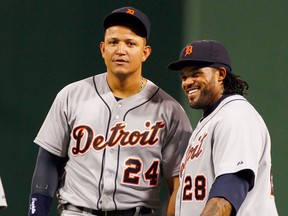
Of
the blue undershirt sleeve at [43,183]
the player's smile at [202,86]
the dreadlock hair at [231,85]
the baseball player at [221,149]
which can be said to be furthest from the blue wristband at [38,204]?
the dreadlock hair at [231,85]

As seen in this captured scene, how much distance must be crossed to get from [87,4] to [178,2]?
1.42ft

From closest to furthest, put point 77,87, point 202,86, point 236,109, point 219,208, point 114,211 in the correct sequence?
point 219,208
point 236,109
point 202,86
point 114,211
point 77,87

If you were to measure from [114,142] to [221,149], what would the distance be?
2.06ft

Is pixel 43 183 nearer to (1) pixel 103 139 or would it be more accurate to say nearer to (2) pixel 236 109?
(1) pixel 103 139

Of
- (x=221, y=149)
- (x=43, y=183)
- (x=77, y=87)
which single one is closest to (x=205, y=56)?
(x=221, y=149)

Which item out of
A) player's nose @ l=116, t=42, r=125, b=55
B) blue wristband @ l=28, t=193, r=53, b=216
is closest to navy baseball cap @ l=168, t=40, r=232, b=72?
player's nose @ l=116, t=42, r=125, b=55

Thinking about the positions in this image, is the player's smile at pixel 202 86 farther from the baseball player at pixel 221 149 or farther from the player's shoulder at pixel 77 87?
the player's shoulder at pixel 77 87

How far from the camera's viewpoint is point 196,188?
240 cm

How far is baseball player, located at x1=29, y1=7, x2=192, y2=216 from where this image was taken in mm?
2793

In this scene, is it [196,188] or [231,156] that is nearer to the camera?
[231,156]

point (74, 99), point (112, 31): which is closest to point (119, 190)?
point (74, 99)

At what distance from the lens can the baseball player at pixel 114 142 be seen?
279 centimetres

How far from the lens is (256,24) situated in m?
3.78

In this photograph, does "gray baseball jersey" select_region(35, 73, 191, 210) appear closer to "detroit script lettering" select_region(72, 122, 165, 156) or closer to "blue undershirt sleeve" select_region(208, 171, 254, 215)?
"detroit script lettering" select_region(72, 122, 165, 156)
